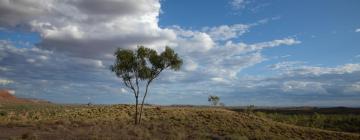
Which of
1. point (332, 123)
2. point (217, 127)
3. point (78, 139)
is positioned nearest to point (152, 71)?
point (217, 127)

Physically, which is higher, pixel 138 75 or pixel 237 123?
pixel 138 75

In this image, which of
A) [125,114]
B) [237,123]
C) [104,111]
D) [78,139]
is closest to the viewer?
[78,139]

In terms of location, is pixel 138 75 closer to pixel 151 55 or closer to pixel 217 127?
pixel 151 55

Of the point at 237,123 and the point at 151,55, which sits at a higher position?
the point at 151,55

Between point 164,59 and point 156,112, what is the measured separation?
20.3 m

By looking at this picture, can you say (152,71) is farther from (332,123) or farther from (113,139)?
(332,123)

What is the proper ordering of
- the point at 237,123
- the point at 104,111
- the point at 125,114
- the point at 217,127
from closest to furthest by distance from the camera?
the point at 217,127, the point at 237,123, the point at 125,114, the point at 104,111

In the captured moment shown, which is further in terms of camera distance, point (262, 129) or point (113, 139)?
point (262, 129)

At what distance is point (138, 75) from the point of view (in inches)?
1714

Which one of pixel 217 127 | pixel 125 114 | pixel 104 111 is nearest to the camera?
pixel 217 127

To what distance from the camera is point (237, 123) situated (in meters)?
50.1

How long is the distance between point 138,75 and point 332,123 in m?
42.6

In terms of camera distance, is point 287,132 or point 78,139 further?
point 287,132

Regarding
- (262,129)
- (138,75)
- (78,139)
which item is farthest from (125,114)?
(78,139)
